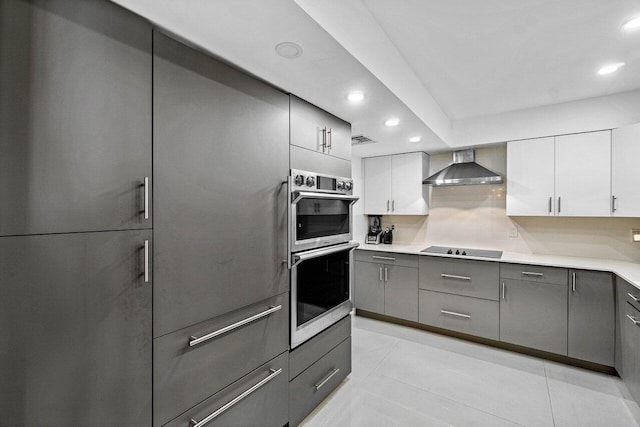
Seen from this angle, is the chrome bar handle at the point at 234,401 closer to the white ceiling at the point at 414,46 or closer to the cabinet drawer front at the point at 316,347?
the cabinet drawer front at the point at 316,347

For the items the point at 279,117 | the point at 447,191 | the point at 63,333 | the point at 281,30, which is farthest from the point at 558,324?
the point at 63,333

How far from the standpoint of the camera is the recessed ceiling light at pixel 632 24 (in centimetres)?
166

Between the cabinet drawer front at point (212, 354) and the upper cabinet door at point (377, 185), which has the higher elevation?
the upper cabinet door at point (377, 185)

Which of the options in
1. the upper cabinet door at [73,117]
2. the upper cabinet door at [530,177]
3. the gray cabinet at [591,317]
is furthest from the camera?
the upper cabinet door at [530,177]

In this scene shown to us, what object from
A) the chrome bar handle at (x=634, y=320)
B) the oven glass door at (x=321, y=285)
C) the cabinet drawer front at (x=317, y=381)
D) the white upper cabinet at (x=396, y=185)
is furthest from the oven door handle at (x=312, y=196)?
the chrome bar handle at (x=634, y=320)

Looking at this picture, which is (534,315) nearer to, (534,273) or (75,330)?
(534,273)

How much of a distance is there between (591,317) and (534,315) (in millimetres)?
407

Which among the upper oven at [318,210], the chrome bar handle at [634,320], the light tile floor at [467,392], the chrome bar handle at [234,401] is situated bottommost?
the light tile floor at [467,392]

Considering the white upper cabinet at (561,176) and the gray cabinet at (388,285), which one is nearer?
the white upper cabinet at (561,176)

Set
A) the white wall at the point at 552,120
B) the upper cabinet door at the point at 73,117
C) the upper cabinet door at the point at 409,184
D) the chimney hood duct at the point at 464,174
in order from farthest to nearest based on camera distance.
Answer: the upper cabinet door at the point at 409,184, the chimney hood duct at the point at 464,174, the white wall at the point at 552,120, the upper cabinet door at the point at 73,117

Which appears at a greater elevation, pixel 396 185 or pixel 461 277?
pixel 396 185

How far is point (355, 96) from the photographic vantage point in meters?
1.97

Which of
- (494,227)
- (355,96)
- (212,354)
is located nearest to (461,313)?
(494,227)

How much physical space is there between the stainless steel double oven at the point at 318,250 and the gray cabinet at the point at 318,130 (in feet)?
0.70
